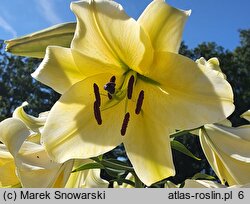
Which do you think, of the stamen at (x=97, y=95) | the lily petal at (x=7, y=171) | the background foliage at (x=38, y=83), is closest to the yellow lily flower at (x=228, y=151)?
the stamen at (x=97, y=95)

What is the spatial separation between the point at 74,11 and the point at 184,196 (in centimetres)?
29

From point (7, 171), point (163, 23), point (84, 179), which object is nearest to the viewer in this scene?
point (163, 23)

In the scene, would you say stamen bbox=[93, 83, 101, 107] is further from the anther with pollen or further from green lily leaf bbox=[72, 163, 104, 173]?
green lily leaf bbox=[72, 163, 104, 173]

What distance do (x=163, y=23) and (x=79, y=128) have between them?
0.65 feet

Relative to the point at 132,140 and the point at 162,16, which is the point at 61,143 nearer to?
the point at 132,140

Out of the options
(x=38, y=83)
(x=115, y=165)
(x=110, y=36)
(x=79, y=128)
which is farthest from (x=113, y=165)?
(x=38, y=83)

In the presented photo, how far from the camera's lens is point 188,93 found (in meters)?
0.66

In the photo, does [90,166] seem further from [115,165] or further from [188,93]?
[188,93]

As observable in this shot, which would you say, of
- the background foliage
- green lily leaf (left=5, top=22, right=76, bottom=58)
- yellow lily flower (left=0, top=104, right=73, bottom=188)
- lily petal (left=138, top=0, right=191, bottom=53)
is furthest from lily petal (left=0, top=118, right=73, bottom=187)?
the background foliage

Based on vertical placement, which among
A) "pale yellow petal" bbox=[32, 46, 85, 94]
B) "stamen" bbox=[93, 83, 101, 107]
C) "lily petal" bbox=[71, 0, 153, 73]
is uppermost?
"lily petal" bbox=[71, 0, 153, 73]

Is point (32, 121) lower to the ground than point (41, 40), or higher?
lower

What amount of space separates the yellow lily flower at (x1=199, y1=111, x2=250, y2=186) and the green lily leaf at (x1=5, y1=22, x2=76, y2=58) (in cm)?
29

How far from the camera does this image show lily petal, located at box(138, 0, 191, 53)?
2.03 feet

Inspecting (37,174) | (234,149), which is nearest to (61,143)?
(37,174)
